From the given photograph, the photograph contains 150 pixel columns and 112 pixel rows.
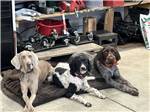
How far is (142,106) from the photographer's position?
3.20 metres

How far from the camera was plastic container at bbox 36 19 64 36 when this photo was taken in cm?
440

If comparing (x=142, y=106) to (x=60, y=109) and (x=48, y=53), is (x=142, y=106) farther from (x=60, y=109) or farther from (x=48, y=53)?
(x=48, y=53)

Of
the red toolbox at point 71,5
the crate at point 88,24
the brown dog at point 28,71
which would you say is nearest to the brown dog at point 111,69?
the brown dog at point 28,71

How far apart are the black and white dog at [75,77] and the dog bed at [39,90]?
0.07 meters

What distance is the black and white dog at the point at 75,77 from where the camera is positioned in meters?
3.29

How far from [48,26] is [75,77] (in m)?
1.24

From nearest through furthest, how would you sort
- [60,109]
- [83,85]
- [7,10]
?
[60,109] < [83,85] < [7,10]

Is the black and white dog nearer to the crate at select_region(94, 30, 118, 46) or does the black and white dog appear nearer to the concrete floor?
the concrete floor

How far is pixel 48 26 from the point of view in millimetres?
4391

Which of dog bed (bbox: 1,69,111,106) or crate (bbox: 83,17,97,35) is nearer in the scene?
dog bed (bbox: 1,69,111,106)

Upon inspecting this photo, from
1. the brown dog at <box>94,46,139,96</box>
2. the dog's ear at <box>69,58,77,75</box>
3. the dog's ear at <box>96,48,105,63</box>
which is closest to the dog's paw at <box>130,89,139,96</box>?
the brown dog at <box>94,46,139,96</box>

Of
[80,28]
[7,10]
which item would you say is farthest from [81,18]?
[7,10]

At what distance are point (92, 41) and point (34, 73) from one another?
63.5 inches

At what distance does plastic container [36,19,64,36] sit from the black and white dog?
1.00 m
